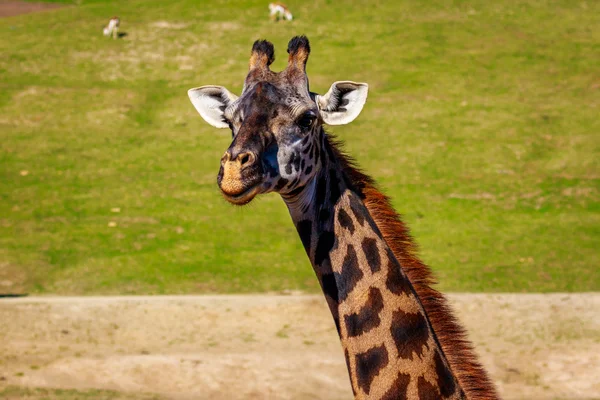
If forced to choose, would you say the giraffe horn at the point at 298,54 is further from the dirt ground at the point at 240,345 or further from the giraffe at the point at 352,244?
the dirt ground at the point at 240,345

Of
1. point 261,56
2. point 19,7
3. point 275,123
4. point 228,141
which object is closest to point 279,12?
point 228,141

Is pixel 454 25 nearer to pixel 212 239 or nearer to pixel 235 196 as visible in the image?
pixel 212 239

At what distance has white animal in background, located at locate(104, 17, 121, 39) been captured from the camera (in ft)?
88.9

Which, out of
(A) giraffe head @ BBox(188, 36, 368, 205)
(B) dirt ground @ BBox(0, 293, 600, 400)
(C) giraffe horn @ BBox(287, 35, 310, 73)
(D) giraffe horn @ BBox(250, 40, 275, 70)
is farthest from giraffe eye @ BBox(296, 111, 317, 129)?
(B) dirt ground @ BBox(0, 293, 600, 400)

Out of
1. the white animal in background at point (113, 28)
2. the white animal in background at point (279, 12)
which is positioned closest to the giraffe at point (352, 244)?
the white animal in background at point (113, 28)

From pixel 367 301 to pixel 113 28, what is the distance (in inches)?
925

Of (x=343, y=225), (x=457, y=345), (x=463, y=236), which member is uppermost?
(x=343, y=225)

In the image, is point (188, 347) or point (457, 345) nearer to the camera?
point (457, 345)

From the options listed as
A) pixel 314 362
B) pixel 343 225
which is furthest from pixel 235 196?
pixel 314 362

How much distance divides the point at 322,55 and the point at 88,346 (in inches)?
606

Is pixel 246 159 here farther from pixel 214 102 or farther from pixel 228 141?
pixel 228 141

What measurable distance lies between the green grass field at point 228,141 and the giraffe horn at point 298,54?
9340 millimetres

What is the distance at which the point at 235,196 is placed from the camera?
4688mm

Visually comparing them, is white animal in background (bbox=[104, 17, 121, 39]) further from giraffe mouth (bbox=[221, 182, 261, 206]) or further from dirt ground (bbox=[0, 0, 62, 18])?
giraffe mouth (bbox=[221, 182, 261, 206])
